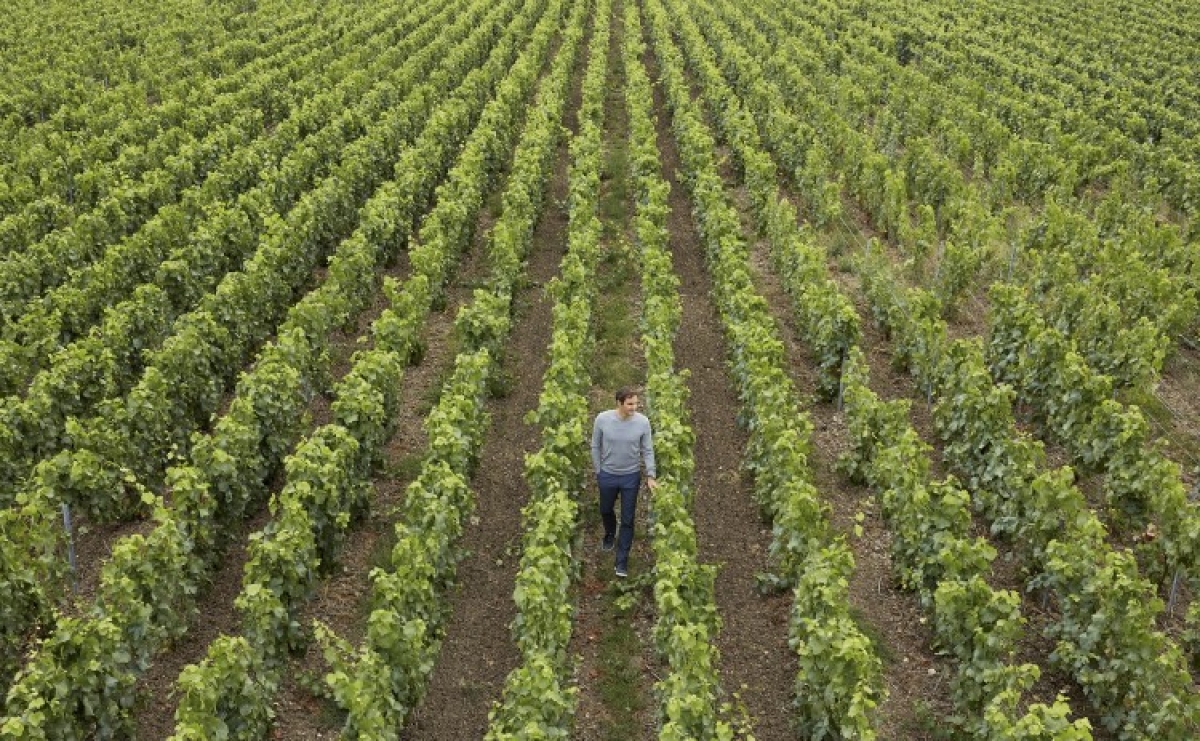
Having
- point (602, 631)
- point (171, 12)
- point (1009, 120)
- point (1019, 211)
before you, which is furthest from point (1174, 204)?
point (171, 12)

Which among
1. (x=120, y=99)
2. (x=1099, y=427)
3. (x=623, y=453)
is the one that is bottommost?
(x=120, y=99)

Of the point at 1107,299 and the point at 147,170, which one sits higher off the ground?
the point at 1107,299

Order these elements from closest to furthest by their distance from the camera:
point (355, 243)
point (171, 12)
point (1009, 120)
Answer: point (355, 243) < point (1009, 120) < point (171, 12)

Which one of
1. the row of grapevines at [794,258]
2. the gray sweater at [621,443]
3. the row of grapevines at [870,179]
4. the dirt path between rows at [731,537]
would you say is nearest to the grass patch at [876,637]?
the dirt path between rows at [731,537]

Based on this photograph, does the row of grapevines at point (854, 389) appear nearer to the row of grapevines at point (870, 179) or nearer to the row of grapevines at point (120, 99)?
the row of grapevines at point (870, 179)

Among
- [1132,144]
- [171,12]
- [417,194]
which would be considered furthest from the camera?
[171,12]

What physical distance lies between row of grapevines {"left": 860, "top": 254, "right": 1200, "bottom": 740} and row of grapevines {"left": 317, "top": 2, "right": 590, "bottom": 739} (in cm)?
525

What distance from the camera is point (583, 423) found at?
527 inches

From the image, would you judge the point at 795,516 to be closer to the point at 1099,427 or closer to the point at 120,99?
the point at 1099,427

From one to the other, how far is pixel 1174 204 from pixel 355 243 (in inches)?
687

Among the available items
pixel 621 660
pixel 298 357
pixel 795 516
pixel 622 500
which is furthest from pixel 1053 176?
pixel 621 660

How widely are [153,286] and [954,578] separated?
11597 mm

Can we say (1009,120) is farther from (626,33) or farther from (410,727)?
(410,727)

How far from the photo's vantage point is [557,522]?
35.0ft
